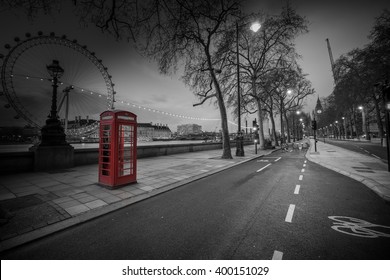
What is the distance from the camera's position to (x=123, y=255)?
2465 mm

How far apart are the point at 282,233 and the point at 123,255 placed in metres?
2.60

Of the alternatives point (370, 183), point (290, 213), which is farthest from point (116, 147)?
point (370, 183)

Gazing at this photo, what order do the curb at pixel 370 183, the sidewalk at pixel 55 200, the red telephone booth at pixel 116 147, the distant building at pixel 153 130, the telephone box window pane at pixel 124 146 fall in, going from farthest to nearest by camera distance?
the distant building at pixel 153 130, the telephone box window pane at pixel 124 146, the red telephone booth at pixel 116 147, the curb at pixel 370 183, the sidewalk at pixel 55 200

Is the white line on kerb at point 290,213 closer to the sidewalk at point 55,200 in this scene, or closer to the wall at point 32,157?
the sidewalk at point 55,200

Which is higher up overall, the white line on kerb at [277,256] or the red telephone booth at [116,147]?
the red telephone booth at [116,147]

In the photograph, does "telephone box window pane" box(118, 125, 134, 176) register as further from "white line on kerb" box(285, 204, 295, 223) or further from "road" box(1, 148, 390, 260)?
"white line on kerb" box(285, 204, 295, 223)

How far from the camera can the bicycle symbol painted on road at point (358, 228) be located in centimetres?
288

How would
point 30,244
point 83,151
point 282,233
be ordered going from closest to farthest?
point 30,244
point 282,233
point 83,151

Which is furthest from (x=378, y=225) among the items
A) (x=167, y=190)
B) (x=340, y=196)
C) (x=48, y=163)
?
(x=48, y=163)

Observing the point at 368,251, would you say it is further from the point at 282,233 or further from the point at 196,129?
the point at 196,129

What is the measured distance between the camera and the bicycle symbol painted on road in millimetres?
2885

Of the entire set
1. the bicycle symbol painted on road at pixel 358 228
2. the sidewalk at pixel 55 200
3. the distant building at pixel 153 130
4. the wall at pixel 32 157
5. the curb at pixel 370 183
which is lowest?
the bicycle symbol painted on road at pixel 358 228

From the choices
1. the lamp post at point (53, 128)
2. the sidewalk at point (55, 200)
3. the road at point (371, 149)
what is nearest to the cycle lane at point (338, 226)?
the sidewalk at point (55, 200)

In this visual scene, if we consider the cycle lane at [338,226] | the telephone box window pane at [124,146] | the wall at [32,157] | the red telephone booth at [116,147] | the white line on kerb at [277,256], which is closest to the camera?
the white line on kerb at [277,256]
